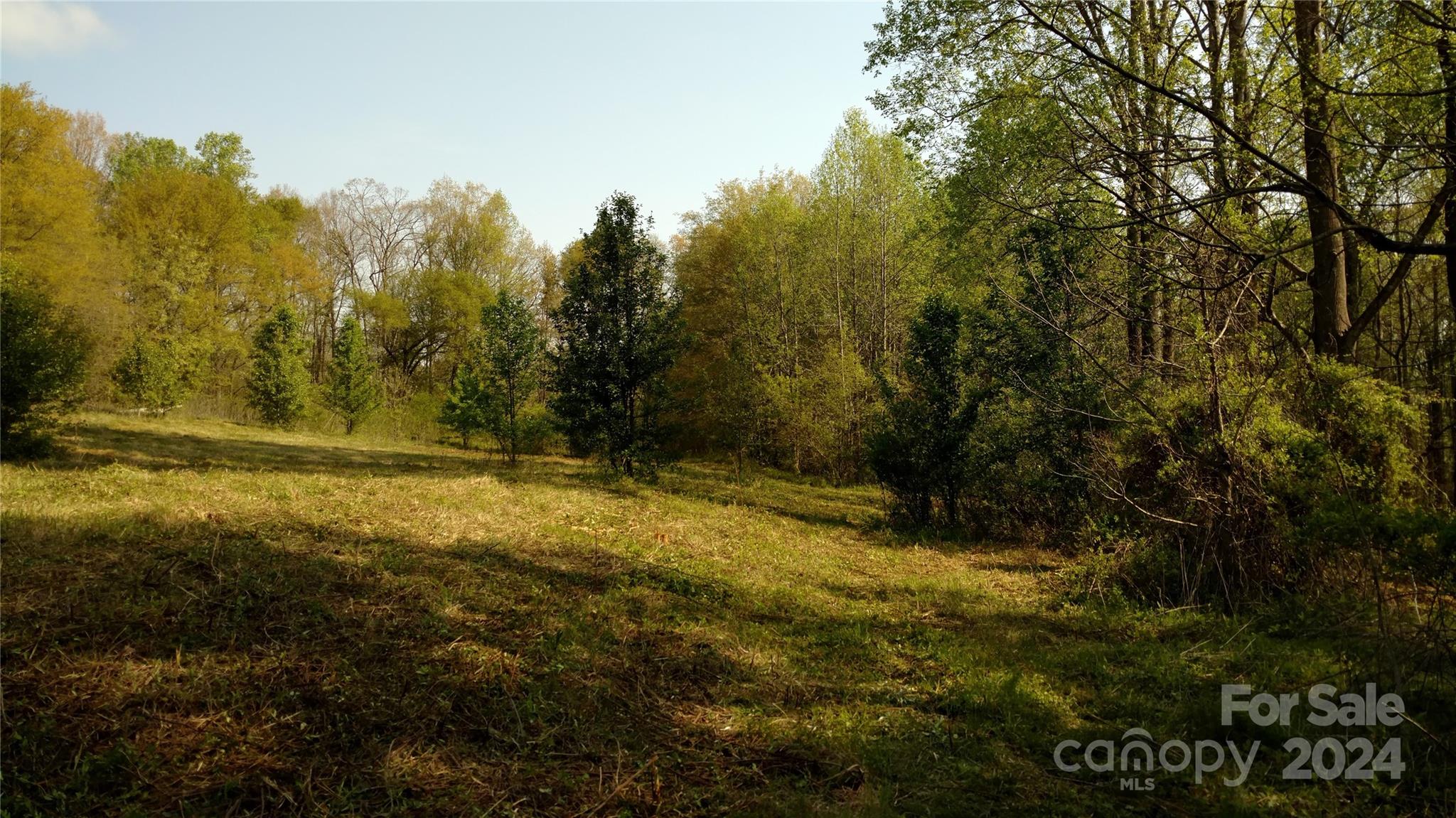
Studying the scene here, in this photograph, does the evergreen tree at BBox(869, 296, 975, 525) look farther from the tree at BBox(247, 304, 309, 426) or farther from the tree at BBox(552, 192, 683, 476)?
the tree at BBox(247, 304, 309, 426)

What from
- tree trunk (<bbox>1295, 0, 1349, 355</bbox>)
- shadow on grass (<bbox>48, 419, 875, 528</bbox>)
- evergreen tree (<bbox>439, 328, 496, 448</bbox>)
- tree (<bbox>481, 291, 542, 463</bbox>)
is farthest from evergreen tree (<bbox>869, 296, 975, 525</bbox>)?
A: evergreen tree (<bbox>439, 328, 496, 448</bbox>)

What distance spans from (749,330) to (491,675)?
25.1m

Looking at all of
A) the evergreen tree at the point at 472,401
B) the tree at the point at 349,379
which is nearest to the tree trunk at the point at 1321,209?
the evergreen tree at the point at 472,401

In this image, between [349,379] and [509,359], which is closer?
[509,359]

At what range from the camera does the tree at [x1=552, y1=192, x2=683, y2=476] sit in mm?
15719

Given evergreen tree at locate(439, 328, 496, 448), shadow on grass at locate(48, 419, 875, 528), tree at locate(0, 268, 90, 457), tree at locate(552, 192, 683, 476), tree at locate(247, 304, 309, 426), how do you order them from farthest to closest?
tree at locate(247, 304, 309, 426), evergreen tree at locate(439, 328, 496, 448), tree at locate(552, 192, 683, 476), shadow on grass at locate(48, 419, 875, 528), tree at locate(0, 268, 90, 457)

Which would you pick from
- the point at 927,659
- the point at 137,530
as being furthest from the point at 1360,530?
the point at 137,530

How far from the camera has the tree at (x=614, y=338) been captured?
15.7 metres

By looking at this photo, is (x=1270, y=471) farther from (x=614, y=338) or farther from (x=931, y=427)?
(x=614, y=338)

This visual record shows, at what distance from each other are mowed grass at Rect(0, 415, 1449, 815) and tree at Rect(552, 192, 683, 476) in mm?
7512

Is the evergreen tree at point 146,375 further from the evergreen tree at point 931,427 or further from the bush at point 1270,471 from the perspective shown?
the bush at point 1270,471

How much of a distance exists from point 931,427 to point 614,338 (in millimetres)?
7193

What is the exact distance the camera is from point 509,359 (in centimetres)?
2302

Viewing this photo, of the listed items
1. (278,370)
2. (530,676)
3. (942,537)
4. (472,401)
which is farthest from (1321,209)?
(278,370)
